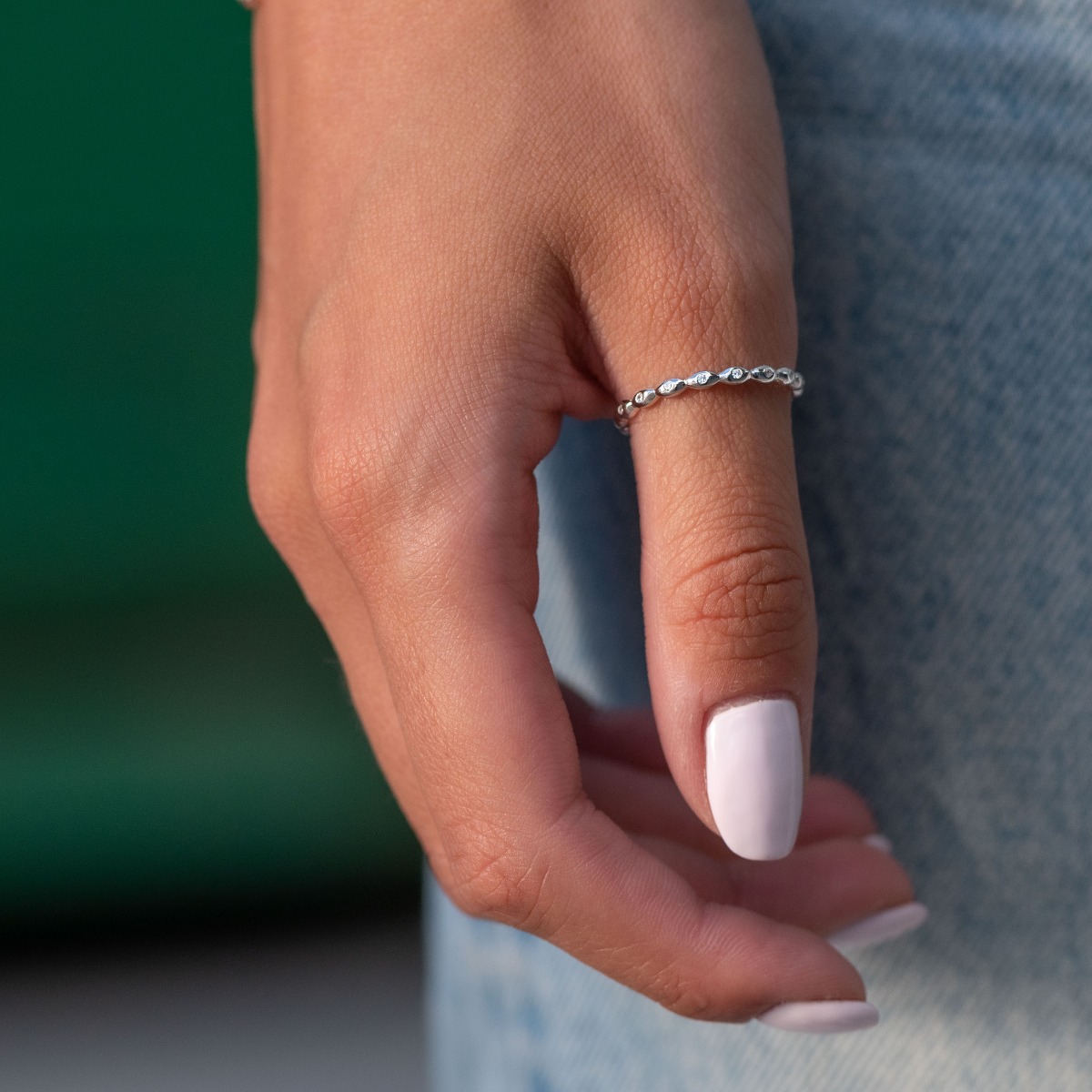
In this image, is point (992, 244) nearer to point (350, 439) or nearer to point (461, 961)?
point (350, 439)

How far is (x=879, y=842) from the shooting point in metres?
0.75

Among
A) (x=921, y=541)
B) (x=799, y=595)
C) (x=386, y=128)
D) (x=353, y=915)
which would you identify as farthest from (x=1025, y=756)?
(x=353, y=915)

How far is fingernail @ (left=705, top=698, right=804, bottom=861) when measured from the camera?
544 mm

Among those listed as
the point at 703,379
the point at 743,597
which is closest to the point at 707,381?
the point at 703,379

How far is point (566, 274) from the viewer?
539 mm

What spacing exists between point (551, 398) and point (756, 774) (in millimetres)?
215

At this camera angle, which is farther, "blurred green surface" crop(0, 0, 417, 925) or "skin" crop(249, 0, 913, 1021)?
"blurred green surface" crop(0, 0, 417, 925)

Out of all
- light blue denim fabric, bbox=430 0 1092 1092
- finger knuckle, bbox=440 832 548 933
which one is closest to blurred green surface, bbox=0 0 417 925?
light blue denim fabric, bbox=430 0 1092 1092

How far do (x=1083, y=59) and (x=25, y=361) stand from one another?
3.83 ft

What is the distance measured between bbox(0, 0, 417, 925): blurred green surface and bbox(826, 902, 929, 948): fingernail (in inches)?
33.1

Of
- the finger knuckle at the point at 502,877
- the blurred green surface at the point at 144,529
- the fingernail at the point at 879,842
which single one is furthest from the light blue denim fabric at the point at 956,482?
the blurred green surface at the point at 144,529

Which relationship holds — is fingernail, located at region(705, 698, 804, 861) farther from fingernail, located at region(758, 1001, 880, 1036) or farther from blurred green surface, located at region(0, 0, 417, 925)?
blurred green surface, located at region(0, 0, 417, 925)

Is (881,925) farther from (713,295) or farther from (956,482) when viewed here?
(713,295)

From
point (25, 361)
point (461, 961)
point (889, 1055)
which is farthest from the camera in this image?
point (25, 361)
